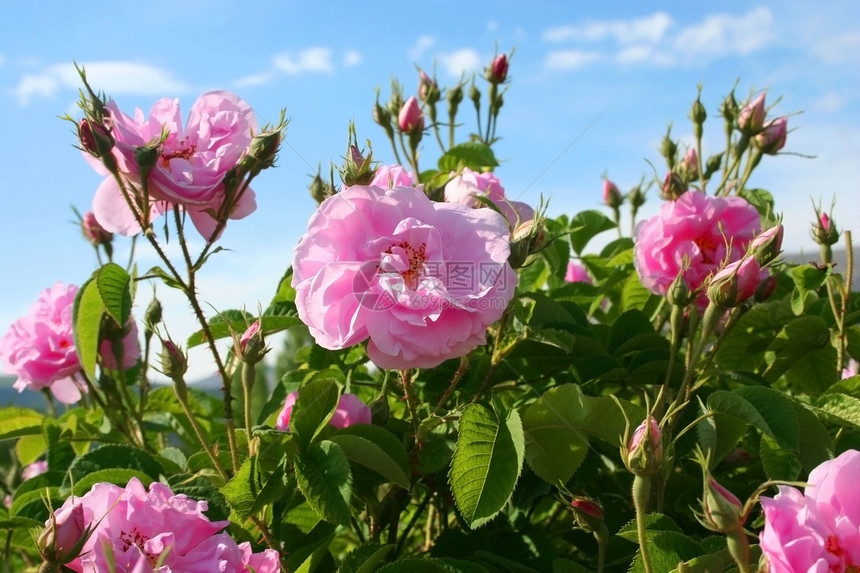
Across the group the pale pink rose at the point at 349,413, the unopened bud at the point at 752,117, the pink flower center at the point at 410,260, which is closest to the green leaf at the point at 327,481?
the pale pink rose at the point at 349,413

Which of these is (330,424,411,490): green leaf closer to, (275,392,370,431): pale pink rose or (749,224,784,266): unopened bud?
(275,392,370,431): pale pink rose

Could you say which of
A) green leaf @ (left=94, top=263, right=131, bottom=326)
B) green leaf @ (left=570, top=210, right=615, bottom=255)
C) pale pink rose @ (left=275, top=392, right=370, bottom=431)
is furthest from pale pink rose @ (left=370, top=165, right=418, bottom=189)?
green leaf @ (left=570, top=210, right=615, bottom=255)

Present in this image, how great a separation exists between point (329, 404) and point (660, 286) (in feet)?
2.47

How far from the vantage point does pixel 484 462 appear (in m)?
1.14

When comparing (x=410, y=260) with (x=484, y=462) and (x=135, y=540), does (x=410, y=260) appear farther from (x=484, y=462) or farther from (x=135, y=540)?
(x=135, y=540)

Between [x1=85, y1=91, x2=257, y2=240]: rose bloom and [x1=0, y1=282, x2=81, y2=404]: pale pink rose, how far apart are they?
62 cm

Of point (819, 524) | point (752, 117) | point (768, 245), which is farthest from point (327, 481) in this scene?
point (752, 117)

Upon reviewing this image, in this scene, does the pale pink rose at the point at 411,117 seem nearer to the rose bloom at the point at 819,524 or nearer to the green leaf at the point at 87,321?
the green leaf at the point at 87,321

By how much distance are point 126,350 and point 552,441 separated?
0.97m

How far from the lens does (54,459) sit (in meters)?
1.66

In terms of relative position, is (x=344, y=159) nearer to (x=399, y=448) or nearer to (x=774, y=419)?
(x=399, y=448)

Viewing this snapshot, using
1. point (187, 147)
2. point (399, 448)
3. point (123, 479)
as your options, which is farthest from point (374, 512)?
point (187, 147)

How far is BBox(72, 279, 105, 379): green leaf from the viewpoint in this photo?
56.2 inches

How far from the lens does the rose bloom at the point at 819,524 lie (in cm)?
80
